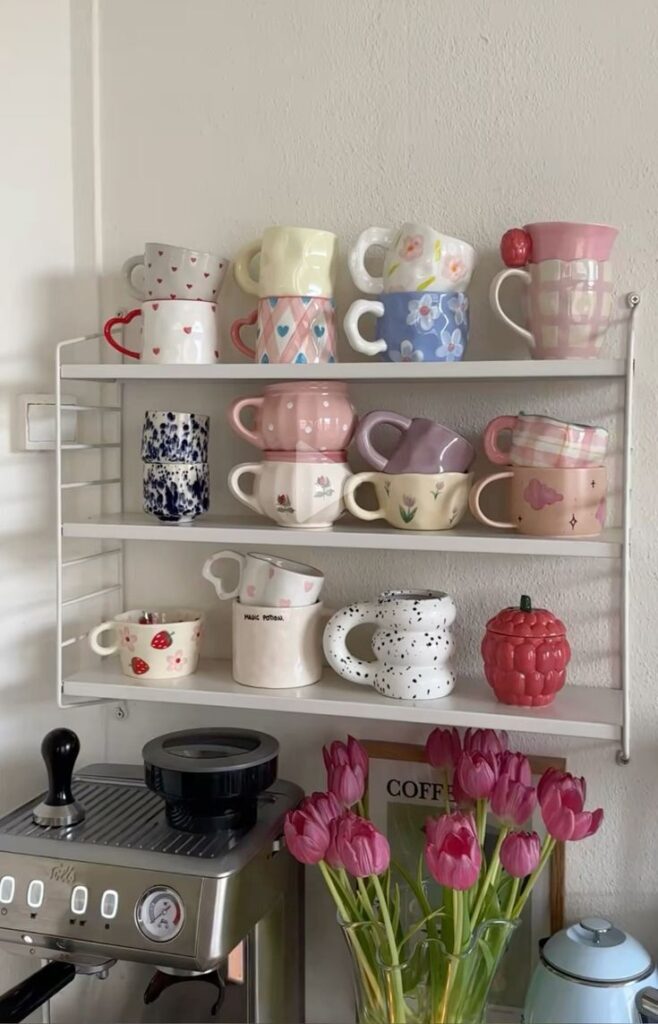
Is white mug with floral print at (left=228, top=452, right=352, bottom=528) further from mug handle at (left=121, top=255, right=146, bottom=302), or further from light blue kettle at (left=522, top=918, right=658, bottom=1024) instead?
light blue kettle at (left=522, top=918, right=658, bottom=1024)

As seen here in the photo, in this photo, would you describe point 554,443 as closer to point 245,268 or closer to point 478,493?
point 478,493

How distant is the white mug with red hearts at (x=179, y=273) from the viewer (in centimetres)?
108

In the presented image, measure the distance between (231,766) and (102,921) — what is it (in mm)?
194

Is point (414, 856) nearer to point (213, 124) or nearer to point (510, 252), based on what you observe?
point (510, 252)

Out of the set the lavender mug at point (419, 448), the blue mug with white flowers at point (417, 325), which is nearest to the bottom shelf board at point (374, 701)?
the lavender mug at point (419, 448)

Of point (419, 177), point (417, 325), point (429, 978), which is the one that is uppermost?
point (419, 177)

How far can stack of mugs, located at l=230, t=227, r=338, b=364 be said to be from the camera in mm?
1044

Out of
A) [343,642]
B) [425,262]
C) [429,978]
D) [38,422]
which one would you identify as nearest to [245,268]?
[425,262]

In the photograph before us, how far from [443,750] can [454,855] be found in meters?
0.21

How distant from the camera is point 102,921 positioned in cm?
97

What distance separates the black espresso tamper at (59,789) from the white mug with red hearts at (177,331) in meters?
0.44

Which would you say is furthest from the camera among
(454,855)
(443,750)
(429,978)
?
(443,750)

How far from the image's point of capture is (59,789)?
1069 millimetres

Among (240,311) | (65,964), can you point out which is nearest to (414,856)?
(65,964)
